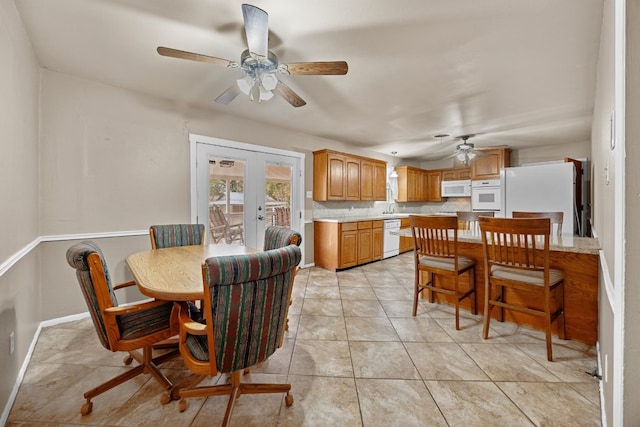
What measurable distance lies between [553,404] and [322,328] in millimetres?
1599

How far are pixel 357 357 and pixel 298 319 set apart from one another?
2.66 ft

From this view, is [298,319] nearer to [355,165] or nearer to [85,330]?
[85,330]

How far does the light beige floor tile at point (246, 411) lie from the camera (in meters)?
1.44

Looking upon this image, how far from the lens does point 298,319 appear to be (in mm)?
2686

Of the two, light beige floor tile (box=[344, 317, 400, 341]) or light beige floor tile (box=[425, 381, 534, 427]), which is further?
light beige floor tile (box=[344, 317, 400, 341])

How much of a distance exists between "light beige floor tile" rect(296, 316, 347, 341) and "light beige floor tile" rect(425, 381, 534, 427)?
2.78 ft

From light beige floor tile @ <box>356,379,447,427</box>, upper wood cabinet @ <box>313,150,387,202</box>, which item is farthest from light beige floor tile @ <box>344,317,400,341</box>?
upper wood cabinet @ <box>313,150,387,202</box>

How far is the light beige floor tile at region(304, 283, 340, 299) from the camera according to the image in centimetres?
336

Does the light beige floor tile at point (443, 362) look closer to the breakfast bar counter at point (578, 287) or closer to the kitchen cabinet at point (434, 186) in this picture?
the breakfast bar counter at point (578, 287)

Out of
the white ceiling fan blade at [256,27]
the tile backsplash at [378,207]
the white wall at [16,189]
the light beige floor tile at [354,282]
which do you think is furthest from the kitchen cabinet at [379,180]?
the white wall at [16,189]

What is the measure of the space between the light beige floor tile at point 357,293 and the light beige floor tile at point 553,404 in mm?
1705

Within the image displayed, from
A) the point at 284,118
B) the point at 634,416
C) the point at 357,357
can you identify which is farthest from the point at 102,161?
the point at 634,416

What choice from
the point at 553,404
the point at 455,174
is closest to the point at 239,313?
the point at 553,404

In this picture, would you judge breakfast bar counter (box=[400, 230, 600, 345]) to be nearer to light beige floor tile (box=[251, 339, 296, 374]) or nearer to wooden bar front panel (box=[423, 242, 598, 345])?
wooden bar front panel (box=[423, 242, 598, 345])
